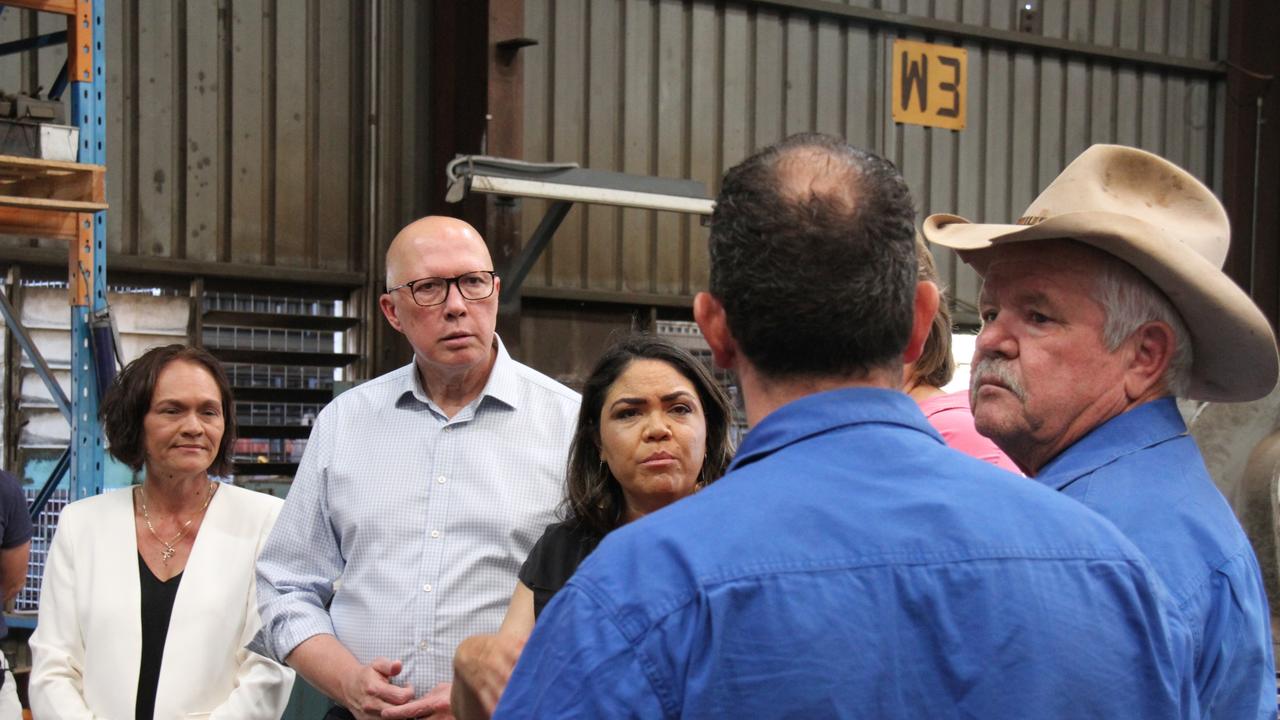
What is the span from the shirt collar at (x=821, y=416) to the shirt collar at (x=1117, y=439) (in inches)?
24.2

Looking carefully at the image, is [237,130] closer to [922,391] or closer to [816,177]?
[922,391]

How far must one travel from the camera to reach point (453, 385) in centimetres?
288

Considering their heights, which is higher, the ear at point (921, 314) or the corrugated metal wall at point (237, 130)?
the corrugated metal wall at point (237, 130)

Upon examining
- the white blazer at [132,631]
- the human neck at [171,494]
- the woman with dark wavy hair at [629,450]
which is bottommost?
the white blazer at [132,631]

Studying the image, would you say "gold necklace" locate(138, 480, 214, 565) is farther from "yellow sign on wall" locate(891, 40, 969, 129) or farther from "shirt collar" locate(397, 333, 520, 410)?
"yellow sign on wall" locate(891, 40, 969, 129)

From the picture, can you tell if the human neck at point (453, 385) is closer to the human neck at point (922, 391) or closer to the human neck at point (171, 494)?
the human neck at point (171, 494)

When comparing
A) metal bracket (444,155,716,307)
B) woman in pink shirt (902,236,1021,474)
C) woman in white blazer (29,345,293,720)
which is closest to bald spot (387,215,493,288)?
woman in white blazer (29,345,293,720)

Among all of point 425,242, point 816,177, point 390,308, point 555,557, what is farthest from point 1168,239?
point 390,308

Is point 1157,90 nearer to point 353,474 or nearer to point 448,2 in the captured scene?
point 448,2

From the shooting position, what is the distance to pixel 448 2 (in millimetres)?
8078

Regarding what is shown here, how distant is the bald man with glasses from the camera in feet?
8.73

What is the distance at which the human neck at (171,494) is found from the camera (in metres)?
3.18

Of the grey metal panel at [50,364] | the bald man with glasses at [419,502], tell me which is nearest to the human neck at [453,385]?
the bald man with glasses at [419,502]

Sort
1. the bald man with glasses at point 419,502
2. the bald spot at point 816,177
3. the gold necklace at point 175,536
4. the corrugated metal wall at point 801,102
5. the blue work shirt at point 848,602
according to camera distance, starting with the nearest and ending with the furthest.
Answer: the blue work shirt at point 848,602 → the bald spot at point 816,177 → the bald man with glasses at point 419,502 → the gold necklace at point 175,536 → the corrugated metal wall at point 801,102
